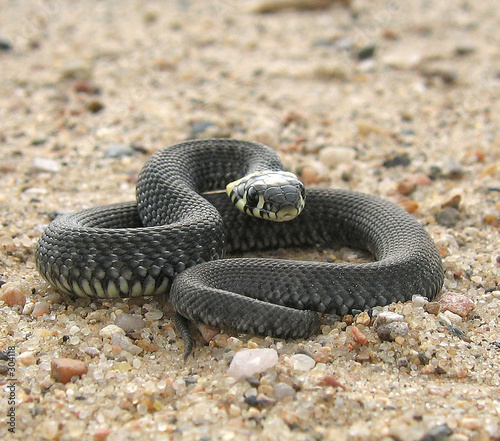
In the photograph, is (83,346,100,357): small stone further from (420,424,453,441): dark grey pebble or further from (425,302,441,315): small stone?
(425,302,441,315): small stone

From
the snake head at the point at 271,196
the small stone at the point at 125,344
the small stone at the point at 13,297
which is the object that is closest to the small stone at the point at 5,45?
the snake head at the point at 271,196

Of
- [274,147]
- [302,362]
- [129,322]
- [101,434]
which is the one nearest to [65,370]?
[101,434]

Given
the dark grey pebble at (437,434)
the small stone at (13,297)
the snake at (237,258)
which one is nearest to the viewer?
the dark grey pebble at (437,434)

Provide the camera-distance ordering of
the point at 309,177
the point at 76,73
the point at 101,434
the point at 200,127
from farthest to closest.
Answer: the point at 76,73 < the point at 200,127 < the point at 309,177 < the point at 101,434

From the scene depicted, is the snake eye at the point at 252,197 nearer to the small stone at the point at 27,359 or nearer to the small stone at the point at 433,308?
the small stone at the point at 433,308

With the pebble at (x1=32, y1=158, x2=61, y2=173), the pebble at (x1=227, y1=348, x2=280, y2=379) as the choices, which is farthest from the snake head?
the pebble at (x1=32, y1=158, x2=61, y2=173)

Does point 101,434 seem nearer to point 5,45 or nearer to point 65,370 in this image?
point 65,370
